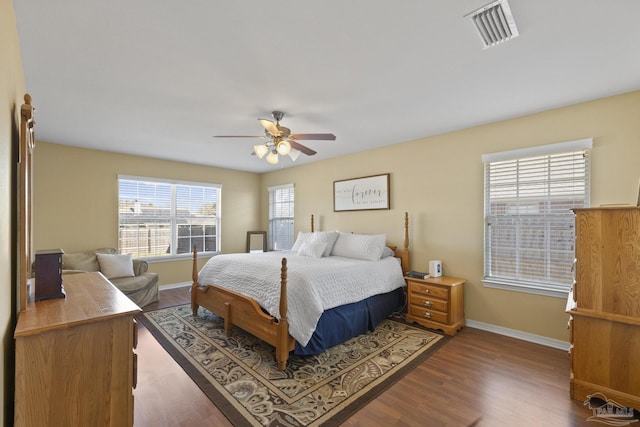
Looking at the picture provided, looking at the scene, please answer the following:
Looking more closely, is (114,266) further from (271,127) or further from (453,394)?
(453,394)

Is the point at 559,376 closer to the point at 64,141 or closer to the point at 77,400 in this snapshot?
the point at 77,400

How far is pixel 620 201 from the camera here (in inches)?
102

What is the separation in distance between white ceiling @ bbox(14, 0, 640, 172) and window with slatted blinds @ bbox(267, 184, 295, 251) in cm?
276

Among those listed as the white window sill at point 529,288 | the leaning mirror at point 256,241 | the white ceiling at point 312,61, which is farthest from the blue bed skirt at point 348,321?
the leaning mirror at point 256,241

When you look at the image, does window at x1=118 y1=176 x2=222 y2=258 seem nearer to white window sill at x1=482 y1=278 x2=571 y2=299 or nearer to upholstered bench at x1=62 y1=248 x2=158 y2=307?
upholstered bench at x1=62 y1=248 x2=158 y2=307

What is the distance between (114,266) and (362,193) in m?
3.99

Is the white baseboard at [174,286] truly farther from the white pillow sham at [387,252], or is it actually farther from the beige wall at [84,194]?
the white pillow sham at [387,252]

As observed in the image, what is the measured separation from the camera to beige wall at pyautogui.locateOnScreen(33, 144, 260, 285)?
4.11 m

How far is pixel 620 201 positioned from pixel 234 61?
3.62 meters

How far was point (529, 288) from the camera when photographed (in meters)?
3.07

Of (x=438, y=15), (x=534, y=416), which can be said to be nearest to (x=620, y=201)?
(x=534, y=416)

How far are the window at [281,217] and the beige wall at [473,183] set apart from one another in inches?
51.6

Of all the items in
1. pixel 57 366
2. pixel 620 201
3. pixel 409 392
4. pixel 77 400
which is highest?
pixel 620 201

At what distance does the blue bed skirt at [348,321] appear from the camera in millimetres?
2670
